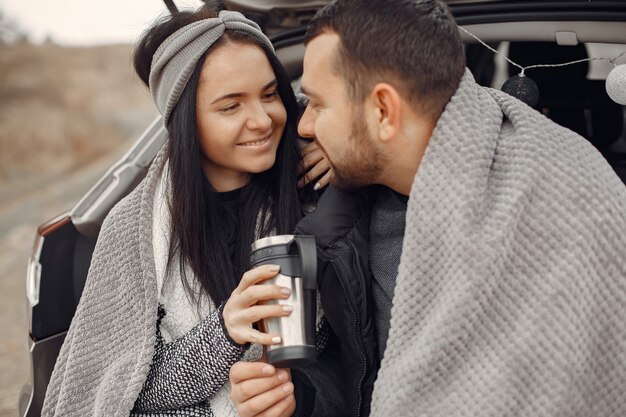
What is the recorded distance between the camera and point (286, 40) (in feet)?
7.17

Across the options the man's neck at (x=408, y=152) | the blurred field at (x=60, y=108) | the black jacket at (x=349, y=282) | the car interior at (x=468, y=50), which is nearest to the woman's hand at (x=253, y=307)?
the black jacket at (x=349, y=282)

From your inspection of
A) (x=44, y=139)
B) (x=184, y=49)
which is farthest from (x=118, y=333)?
(x=44, y=139)

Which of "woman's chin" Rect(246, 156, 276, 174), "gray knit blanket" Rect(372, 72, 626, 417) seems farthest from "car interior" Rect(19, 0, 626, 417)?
"gray knit blanket" Rect(372, 72, 626, 417)

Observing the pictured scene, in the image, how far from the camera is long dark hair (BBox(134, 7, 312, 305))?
178cm

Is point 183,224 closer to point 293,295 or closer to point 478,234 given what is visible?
point 293,295

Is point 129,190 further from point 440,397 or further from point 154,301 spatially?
point 440,397

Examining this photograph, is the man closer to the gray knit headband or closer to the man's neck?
Answer: the man's neck

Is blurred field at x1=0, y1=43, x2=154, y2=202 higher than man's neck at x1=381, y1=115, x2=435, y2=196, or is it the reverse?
man's neck at x1=381, y1=115, x2=435, y2=196

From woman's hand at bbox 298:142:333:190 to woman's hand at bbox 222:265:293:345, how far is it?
0.50 meters

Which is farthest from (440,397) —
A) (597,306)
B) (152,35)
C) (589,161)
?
(152,35)

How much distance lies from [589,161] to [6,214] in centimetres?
693

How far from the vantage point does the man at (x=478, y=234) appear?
47.2 inches

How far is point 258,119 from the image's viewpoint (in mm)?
1787

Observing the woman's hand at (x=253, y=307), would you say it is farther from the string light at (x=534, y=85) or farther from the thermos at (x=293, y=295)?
the string light at (x=534, y=85)
